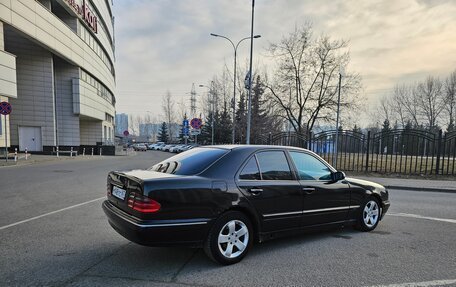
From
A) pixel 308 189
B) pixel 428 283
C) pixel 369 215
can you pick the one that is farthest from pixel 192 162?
pixel 369 215

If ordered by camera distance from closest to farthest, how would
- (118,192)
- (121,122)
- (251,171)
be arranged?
(118,192) → (251,171) → (121,122)

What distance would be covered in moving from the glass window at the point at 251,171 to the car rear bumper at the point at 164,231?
2.66 feet

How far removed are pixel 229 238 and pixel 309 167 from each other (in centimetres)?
183

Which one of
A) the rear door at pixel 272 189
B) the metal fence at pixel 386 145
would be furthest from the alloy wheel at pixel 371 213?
the metal fence at pixel 386 145

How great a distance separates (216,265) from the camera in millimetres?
3809

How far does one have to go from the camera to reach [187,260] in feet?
13.0

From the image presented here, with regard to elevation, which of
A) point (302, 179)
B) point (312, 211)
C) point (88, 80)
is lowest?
point (312, 211)

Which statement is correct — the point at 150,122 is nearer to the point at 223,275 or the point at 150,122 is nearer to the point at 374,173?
the point at 374,173

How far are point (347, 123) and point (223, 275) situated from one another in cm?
2621

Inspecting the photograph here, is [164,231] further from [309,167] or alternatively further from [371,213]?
[371,213]

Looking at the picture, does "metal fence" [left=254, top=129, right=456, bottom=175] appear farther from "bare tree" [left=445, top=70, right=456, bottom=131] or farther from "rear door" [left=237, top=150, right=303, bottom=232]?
"bare tree" [left=445, top=70, right=456, bottom=131]

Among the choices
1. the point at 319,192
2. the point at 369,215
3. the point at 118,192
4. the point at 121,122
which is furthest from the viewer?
the point at 121,122

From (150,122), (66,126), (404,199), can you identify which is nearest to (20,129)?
(66,126)

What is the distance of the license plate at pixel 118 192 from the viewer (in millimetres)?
3836
